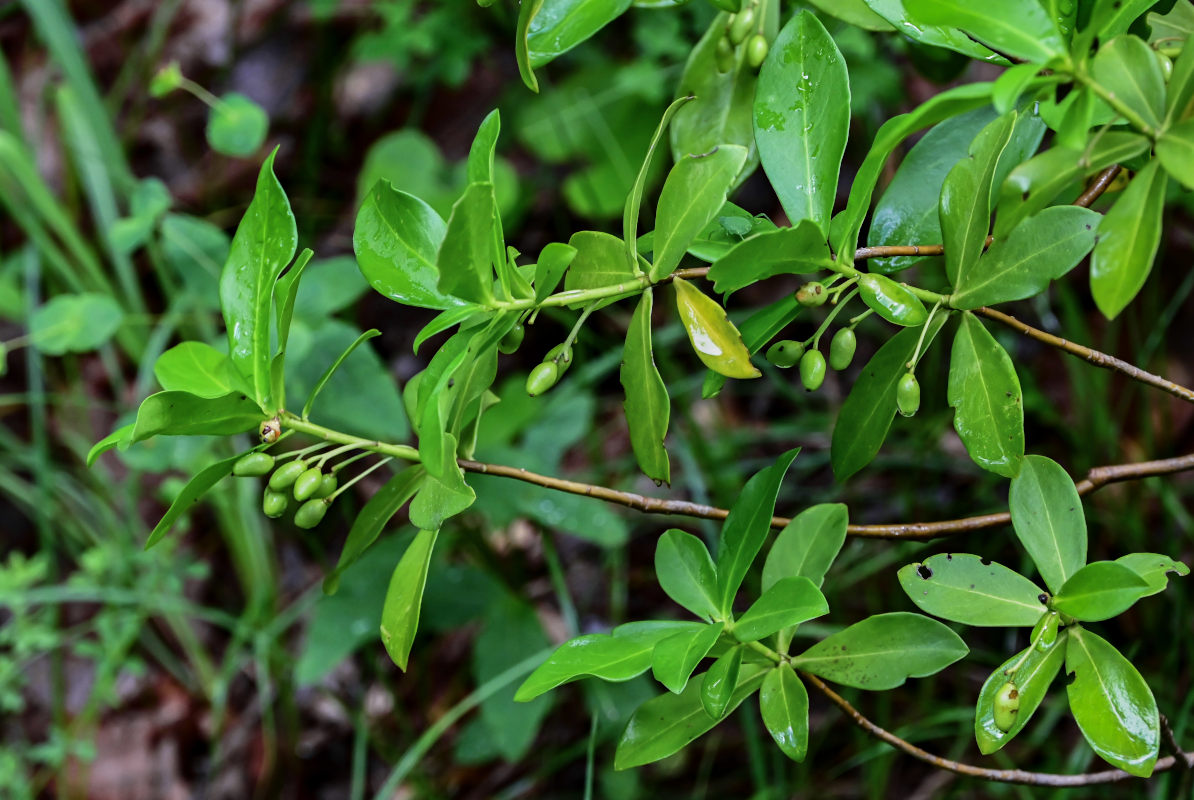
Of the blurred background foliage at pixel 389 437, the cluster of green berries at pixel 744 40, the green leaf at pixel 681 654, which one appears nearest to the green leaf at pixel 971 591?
the green leaf at pixel 681 654

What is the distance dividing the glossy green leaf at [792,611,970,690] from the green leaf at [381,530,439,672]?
242mm

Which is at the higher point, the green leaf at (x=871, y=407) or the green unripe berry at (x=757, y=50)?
the green unripe berry at (x=757, y=50)

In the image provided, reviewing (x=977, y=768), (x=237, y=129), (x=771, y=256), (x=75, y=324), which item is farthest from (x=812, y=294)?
(x=75, y=324)

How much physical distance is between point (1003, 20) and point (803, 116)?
0.14 m

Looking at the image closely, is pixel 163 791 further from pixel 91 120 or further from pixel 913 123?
pixel 913 123

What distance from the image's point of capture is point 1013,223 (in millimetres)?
429

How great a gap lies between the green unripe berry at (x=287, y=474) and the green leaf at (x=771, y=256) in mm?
251

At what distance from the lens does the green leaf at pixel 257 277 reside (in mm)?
511

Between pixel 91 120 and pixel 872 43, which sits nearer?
pixel 872 43

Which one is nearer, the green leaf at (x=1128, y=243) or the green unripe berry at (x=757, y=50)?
the green leaf at (x=1128, y=243)

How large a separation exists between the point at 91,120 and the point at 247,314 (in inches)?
55.3

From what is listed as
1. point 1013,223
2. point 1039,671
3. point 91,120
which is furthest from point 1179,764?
point 91,120

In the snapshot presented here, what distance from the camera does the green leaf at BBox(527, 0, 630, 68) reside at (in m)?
0.54

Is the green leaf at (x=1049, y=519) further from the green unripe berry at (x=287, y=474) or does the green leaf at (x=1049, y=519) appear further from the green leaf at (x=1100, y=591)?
the green unripe berry at (x=287, y=474)
